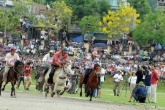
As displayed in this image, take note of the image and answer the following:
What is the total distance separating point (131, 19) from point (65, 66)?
73.4m

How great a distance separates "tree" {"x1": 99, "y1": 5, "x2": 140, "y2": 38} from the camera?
317ft

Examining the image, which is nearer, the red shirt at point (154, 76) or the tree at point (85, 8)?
the red shirt at point (154, 76)

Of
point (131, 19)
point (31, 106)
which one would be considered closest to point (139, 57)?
point (131, 19)

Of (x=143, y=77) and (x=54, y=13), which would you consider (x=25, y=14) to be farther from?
(x=143, y=77)

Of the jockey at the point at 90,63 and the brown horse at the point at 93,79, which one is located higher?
the jockey at the point at 90,63

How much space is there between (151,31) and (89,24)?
10.1m

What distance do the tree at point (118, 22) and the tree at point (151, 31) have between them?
2.17 m

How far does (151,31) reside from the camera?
94.3m

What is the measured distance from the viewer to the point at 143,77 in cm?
3366

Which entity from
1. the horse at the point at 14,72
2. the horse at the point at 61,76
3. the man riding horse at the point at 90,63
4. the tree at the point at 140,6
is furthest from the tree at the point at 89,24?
the horse at the point at 14,72

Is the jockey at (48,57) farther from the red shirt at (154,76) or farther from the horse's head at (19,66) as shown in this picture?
the red shirt at (154,76)

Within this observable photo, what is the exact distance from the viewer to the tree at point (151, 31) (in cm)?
9325

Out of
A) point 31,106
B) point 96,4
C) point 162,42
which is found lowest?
point 31,106

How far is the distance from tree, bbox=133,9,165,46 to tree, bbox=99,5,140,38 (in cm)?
217
